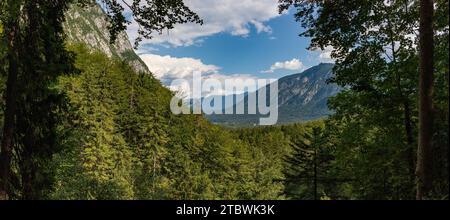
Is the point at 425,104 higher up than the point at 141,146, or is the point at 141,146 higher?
the point at 425,104

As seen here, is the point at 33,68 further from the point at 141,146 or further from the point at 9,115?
the point at 141,146

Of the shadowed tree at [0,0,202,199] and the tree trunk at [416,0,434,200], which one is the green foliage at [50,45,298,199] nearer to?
the shadowed tree at [0,0,202,199]

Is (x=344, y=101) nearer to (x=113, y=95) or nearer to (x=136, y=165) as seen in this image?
(x=136, y=165)

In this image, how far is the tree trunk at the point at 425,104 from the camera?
7520 mm

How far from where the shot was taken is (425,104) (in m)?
7.66

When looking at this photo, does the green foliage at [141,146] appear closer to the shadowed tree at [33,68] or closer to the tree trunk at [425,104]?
the shadowed tree at [33,68]

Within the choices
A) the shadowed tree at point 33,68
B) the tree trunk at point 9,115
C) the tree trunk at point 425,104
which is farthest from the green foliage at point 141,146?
the tree trunk at point 425,104

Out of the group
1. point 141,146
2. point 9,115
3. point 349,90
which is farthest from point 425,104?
point 141,146

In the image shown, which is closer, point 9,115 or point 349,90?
point 9,115

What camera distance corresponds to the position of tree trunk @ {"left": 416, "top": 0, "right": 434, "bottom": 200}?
24.7ft

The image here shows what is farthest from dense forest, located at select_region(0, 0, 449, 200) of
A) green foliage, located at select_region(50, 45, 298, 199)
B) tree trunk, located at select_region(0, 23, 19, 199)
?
green foliage, located at select_region(50, 45, 298, 199)

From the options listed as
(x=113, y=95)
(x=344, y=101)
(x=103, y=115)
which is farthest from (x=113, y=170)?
(x=344, y=101)
